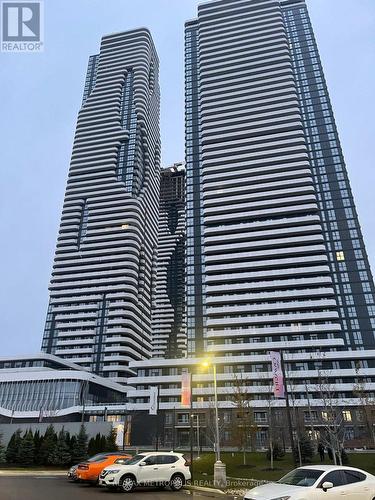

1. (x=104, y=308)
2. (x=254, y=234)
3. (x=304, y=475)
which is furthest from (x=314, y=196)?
(x=304, y=475)

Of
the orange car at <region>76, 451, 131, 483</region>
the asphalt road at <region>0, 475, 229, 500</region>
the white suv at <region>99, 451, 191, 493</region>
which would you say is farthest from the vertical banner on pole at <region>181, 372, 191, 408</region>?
the asphalt road at <region>0, 475, 229, 500</region>

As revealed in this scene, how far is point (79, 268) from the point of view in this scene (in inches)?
5330

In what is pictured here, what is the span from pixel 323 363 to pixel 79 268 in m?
83.7

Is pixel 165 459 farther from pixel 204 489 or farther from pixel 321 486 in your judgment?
pixel 321 486

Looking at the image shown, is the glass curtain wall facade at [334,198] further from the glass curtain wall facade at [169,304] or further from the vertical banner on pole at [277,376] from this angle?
the glass curtain wall facade at [169,304]

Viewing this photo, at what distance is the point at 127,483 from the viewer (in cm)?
1833

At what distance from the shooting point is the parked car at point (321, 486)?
10.6 m

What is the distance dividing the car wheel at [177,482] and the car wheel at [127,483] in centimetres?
207

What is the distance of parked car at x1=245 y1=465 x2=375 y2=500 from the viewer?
417 inches

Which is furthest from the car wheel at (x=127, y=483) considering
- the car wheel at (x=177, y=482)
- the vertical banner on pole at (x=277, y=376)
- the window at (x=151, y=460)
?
the vertical banner on pole at (x=277, y=376)

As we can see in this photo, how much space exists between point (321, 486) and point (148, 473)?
34.4 feet

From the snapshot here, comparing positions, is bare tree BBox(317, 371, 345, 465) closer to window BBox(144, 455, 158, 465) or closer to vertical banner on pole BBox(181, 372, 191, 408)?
vertical banner on pole BBox(181, 372, 191, 408)

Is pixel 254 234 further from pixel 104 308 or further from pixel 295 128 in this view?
pixel 104 308

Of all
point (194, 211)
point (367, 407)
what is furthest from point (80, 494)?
point (194, 211)
